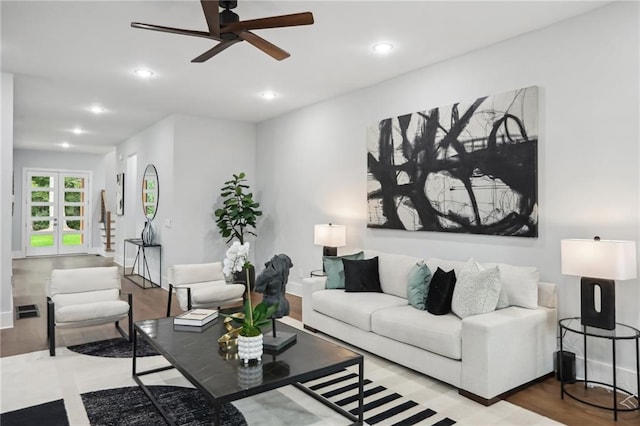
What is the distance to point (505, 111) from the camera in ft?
12.2

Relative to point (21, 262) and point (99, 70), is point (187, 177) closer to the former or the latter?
point (99, 70)

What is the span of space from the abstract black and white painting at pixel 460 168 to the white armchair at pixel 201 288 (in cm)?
182

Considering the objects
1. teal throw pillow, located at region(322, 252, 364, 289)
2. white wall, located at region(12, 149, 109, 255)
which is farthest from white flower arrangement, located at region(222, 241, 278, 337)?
white wall, located at region(12, 149, 109, 255)

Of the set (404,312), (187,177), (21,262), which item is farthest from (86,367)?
(21,262)

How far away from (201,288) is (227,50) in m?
2.45

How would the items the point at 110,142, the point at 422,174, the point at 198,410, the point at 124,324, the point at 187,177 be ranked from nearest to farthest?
1. the point at 198,410
2. the point at 422,174
3. the point at 124,324
4. the point at 187,177
5. the point at 110,142

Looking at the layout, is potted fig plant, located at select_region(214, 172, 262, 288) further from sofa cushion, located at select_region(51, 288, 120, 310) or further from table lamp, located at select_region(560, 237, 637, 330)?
table lamp, located at select_region(560, 237, 637, 330)

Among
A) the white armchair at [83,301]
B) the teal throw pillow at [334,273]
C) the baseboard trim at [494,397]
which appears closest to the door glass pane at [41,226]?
the white armchair at [83,301]

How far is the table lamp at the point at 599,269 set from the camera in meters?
2.77

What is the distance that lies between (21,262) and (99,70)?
7.64 m

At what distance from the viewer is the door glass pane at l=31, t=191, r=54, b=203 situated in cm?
1117

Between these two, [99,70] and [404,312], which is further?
[99,70]

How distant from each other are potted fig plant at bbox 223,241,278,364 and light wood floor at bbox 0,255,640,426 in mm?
1812

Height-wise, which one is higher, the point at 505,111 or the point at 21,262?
the point at 505,111
